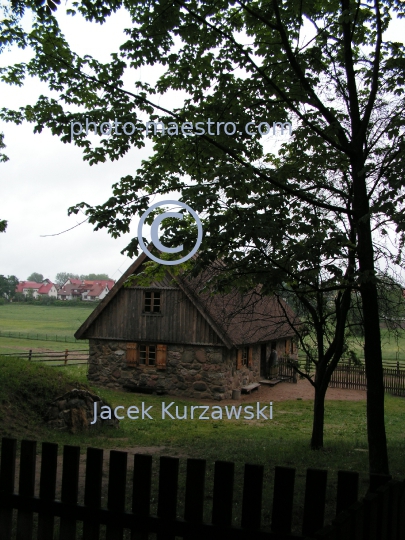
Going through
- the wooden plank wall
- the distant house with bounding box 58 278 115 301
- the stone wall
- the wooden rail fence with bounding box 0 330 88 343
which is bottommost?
the wooden rail fence with bounding box 0 330 88 343

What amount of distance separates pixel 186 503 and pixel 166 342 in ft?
60.9

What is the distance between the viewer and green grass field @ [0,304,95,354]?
24.8m

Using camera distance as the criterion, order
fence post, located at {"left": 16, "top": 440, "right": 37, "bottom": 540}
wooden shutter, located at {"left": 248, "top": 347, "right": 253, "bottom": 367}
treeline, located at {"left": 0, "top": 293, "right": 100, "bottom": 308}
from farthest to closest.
Answer: wooden shutter, located at {"left": 248, "top": 347, "right": 253, "bottom": 367} < treeline, located at {"left": 0, "top": 293, "right": 100, "bottom": 308} < fence post, located at {"left": 16, "top": 440, "right": 37, "bottom": 540}

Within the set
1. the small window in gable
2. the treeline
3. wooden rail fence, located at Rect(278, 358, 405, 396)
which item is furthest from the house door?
the treeline

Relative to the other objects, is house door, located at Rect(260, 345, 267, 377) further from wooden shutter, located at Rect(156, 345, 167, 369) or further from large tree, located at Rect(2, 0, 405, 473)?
large tree, located at Rect(2, 0, 405, 473)

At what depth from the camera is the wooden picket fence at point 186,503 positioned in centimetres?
268

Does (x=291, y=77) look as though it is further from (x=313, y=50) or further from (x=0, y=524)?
(x=0, y=524)

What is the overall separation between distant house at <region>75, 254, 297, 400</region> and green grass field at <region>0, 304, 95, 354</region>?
151 cm

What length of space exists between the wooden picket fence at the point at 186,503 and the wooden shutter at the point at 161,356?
59.8ft

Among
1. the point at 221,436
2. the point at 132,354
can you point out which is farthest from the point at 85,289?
the point at 221,436

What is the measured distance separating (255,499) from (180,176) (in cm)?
497

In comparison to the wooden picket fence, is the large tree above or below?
above

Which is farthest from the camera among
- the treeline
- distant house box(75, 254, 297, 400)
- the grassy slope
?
the treeline

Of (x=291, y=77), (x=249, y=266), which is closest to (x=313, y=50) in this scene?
(x=291, y=77)
